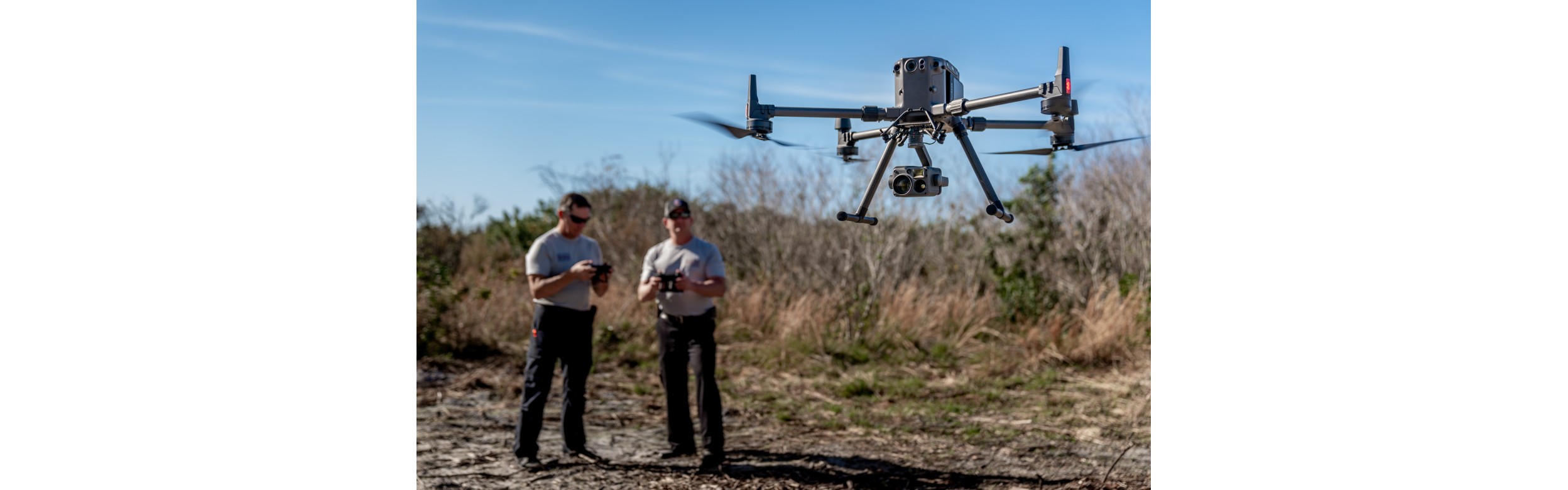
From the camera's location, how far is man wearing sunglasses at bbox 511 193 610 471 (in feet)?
16.9

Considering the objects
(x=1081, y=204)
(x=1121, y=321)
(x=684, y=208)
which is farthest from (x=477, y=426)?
(x=1081, y=204)

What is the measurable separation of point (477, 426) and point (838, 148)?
4.45 m

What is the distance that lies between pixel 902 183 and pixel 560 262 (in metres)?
2.85

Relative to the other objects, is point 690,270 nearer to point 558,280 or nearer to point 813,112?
point 558,280

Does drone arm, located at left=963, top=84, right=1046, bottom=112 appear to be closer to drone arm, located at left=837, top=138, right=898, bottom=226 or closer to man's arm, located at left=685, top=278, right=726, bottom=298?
drone arm, located at left=837, top=138, right=898, bottom=226

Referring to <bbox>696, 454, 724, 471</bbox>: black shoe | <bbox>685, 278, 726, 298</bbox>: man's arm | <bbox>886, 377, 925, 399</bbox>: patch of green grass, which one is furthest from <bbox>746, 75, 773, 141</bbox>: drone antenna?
<bbox>886, 377, 925, 399</bbox>: patch of green grass

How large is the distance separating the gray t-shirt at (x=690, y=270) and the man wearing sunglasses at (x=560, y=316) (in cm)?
33

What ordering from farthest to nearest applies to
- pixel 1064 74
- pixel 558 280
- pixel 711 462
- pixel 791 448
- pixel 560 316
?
pixel 791 448 < pixel 711 462 < pixel 560 316 < pixel 558 280 < pixel 1064 74

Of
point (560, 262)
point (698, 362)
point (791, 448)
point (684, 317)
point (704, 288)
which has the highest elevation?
point (560, 262)

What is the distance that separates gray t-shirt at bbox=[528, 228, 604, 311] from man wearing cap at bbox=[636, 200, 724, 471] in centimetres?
32

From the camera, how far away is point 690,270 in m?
5.22

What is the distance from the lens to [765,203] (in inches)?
422

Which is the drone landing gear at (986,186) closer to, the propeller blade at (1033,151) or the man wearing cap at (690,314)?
the propeller blade at (1033,151)

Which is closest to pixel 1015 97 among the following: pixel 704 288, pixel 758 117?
pixel 758 117
